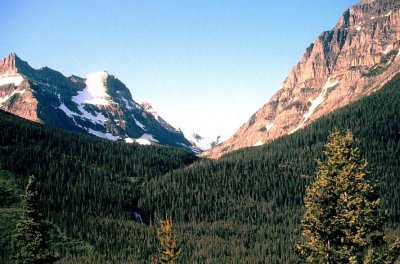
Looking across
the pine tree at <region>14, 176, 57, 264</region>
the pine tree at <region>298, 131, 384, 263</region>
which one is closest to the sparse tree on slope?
the pine tree at <region>298, 131, 384, 263</region>

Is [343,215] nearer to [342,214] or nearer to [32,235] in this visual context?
[342,214]

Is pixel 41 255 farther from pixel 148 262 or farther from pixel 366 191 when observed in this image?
pixel 148 262

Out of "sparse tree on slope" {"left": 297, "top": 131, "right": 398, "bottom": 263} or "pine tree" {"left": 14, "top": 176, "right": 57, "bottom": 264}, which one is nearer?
"sparse tree on slope" {"left": 297, "top": 131, "right": 398, "bottom": 263}

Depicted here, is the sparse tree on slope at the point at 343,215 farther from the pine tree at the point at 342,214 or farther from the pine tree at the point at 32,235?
the pine tree at the point at 32,235

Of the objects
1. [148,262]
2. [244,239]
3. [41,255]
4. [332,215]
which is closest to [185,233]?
[244,239]

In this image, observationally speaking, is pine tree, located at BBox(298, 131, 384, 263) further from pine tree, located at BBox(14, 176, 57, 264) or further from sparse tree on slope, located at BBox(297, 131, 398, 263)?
pine tree, located at BBox(14, 176, 57, 264)

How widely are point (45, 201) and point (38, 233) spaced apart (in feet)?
504

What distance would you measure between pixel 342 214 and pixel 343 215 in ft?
0.88

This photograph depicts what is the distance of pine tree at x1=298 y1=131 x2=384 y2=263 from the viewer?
31141 mm

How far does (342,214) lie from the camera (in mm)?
31641

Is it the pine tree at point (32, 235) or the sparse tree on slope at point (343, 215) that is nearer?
the sparse tree on slope at point (343, 215)

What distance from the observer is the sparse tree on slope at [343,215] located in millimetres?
31125

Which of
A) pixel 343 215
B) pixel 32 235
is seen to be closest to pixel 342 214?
pixel 343 215

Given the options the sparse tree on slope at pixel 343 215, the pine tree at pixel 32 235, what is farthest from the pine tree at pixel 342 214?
the pine tree at pixel 32 235
